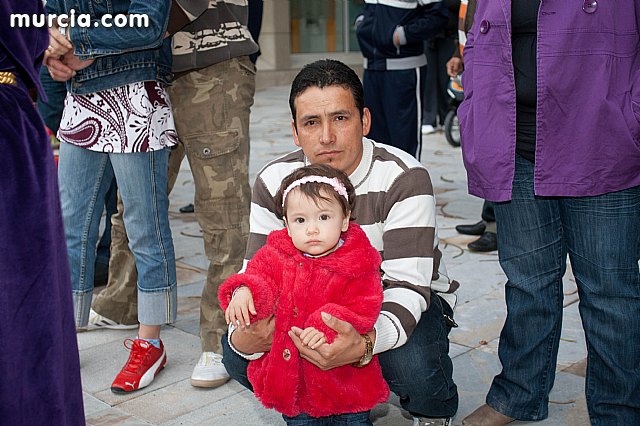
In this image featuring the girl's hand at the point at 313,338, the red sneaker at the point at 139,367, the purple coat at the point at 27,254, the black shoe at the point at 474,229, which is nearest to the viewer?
the purple coat at the point at 27,254

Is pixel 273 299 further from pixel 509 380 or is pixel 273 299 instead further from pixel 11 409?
pixel 509 380

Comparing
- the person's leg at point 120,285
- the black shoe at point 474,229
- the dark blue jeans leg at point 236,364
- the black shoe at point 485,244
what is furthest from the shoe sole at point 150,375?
the black shoe at point 474,229

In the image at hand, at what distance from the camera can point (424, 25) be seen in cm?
588

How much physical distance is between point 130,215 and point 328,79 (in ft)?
3.67

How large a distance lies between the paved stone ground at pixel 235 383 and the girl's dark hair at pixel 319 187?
0.95m

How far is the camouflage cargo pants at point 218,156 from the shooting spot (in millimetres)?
3520

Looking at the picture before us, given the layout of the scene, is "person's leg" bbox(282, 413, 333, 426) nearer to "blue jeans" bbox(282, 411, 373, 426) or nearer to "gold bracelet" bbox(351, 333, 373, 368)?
"blue jeans" bbox(282, 411, 373, 426)

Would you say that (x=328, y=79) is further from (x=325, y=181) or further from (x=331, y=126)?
(x=325, y=181)

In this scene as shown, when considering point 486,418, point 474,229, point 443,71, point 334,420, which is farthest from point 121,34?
point 443,71

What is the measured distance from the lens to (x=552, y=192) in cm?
275

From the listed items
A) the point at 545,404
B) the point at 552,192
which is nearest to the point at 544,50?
the point at 552,192

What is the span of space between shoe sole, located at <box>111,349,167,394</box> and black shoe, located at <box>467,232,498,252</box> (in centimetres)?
241

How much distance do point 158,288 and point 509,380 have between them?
1431 mm

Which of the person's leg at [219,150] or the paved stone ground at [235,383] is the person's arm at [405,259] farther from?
the person's leg at [219,150]
